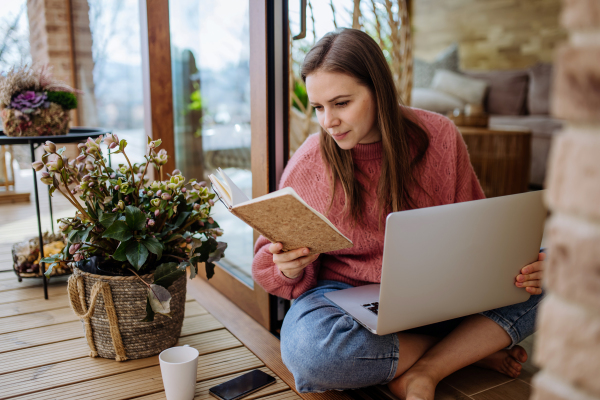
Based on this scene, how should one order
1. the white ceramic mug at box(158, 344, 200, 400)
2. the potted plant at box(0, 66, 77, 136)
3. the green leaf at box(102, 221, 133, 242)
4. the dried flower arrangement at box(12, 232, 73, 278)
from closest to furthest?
the white ceramic mug at box(158, 344, 200, 400), the green leaf at box(102, 221, 133, 242), the potted plant at box(0, 66, 77, 136), the dried flower arrangement at box(12, 232, 73, 278)

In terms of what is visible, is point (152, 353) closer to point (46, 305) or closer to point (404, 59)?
point (46, 305)

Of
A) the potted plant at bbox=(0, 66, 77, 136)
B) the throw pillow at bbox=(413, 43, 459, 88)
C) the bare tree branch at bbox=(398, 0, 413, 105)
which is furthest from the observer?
the throw pillow at bbox=(413, 43, 459, 88)

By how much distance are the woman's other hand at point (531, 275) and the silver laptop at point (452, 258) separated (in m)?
0.01

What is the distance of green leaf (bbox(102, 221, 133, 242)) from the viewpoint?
1.20 meters

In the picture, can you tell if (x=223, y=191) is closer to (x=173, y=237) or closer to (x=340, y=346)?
(x=173, y=237)

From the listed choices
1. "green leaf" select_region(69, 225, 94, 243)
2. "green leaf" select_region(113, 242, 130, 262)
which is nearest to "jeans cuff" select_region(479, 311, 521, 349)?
"green leaf" select_region(113, 242, 130, 262)

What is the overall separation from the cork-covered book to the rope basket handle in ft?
1.54

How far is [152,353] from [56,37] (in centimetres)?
345

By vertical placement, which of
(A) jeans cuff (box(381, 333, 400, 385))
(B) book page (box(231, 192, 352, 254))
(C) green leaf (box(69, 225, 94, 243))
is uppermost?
(B) book page (box(231, 192, 352, 254))

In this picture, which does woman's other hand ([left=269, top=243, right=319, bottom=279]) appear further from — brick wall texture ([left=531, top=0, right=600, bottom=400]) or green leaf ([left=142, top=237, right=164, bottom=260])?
brick wall texture ([left=531, top=0, right=600, bottom=400])

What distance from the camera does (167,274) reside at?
1254 millimetres

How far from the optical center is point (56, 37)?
3916 mm

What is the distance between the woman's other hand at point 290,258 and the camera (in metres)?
1.04

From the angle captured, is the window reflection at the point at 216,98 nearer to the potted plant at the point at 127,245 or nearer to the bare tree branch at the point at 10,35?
the potted plant at the point at 127,245
